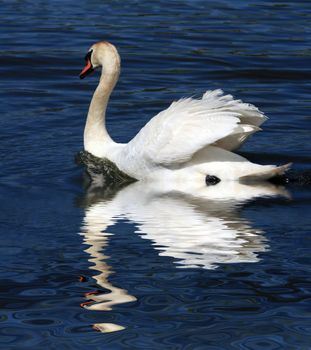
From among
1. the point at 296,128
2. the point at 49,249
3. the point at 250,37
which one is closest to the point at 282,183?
the point at 296,128

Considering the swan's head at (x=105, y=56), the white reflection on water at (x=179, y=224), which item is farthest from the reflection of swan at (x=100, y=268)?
the swan's head at (x=105, y=56)

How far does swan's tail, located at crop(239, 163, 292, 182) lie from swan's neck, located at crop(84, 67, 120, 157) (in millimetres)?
1734

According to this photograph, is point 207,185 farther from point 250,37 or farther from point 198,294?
point 250,37

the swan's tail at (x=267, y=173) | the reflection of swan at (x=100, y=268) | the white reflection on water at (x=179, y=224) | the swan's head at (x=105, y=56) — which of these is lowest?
the reflection of swan at (x=100, y=268)

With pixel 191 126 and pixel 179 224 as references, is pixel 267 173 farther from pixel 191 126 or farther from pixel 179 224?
pixel 179 224

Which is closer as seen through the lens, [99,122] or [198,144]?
[198,144]

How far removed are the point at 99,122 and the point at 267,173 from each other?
2.21 meters

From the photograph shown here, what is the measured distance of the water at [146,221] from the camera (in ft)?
25.5

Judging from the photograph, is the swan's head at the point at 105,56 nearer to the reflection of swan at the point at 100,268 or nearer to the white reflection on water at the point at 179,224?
the white reflection on water at the point at 179,224

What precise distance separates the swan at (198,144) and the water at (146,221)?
24 cm

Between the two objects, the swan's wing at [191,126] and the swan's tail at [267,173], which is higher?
the swan's wing at [191,126]

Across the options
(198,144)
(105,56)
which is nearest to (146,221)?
(198,144)

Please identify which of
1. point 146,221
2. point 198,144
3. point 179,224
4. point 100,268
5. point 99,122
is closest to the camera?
point 100,268

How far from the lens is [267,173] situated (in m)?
10.9
